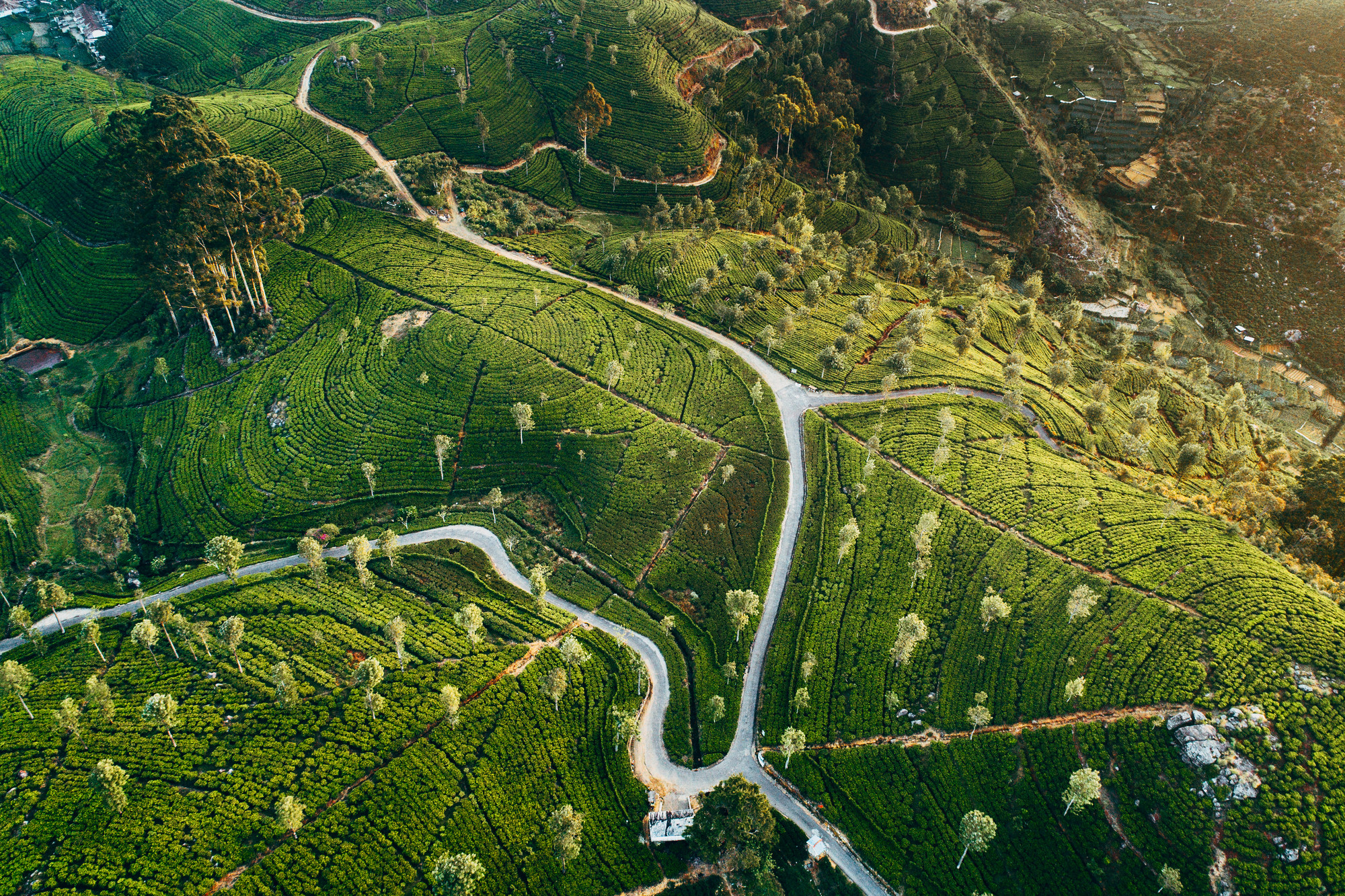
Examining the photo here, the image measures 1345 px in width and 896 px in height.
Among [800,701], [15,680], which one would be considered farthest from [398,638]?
[800,701]

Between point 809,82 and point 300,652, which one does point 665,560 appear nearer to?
point 300,652

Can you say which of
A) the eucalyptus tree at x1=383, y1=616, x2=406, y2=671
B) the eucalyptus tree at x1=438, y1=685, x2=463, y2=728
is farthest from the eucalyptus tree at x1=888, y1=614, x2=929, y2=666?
the eucalyptus tree at x1=383, y1=616, x2=406, y2=671

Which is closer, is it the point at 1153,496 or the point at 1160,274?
the point at 1153,496

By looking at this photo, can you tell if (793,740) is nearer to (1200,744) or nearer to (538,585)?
(538,585)

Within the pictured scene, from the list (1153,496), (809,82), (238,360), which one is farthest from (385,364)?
(809,82)

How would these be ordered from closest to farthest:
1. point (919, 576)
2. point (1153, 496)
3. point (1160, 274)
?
point (919, 576), point (1153, 496), point (1160, 274)

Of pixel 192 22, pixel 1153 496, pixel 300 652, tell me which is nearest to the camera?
pixel 300 652
